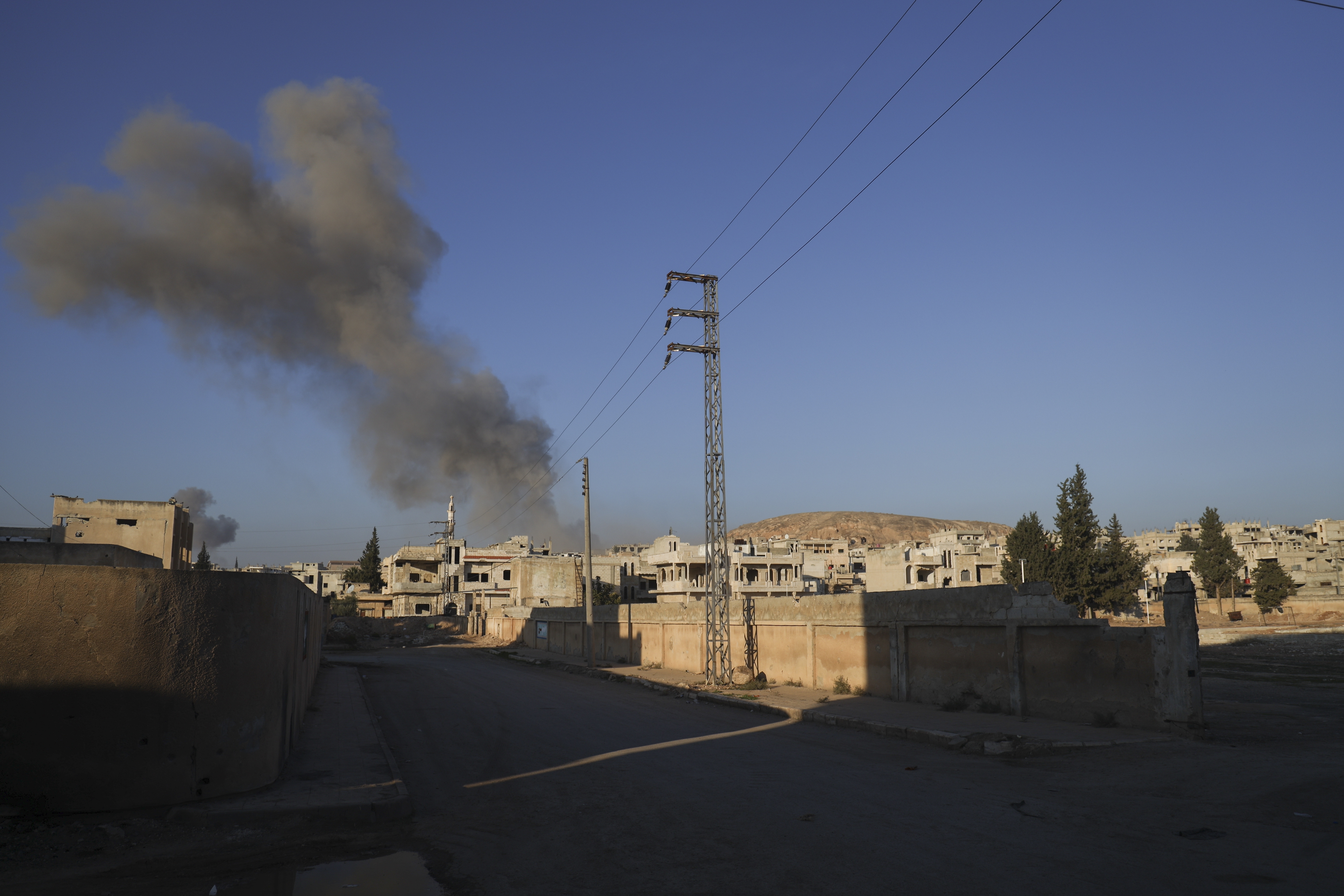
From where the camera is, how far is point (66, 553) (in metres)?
16.3

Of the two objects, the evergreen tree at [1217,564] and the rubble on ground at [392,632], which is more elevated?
the evergreen tree at [1217,564]

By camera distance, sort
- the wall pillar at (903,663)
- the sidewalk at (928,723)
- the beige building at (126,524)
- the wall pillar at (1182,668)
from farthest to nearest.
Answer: the beige building at (126,524), the wall pillar at (903,663), the wall pillar at (1182,668), the sidewalk at (928,723)

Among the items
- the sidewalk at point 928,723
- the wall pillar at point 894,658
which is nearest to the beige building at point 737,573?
the sidewalk at point 928,723

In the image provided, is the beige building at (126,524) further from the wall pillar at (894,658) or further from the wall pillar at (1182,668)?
the wall pillar at (1182,668)

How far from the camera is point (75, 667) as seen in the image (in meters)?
7.72

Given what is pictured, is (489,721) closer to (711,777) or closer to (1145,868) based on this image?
(711,777)

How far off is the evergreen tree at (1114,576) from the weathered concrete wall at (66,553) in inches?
2348

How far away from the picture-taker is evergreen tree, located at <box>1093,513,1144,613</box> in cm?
5894

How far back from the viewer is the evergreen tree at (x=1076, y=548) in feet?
196

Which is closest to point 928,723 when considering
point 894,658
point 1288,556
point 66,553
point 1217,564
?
point 894,658

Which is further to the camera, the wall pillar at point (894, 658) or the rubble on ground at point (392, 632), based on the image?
the rubble on ground at point (392, 632)

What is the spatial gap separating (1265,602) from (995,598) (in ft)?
209

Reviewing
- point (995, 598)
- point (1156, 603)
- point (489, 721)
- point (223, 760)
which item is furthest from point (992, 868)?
point (1156, 603)

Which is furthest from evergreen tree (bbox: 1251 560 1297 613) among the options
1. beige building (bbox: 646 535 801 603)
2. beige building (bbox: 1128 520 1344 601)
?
beige building (bbox: 646 535 801 603)
